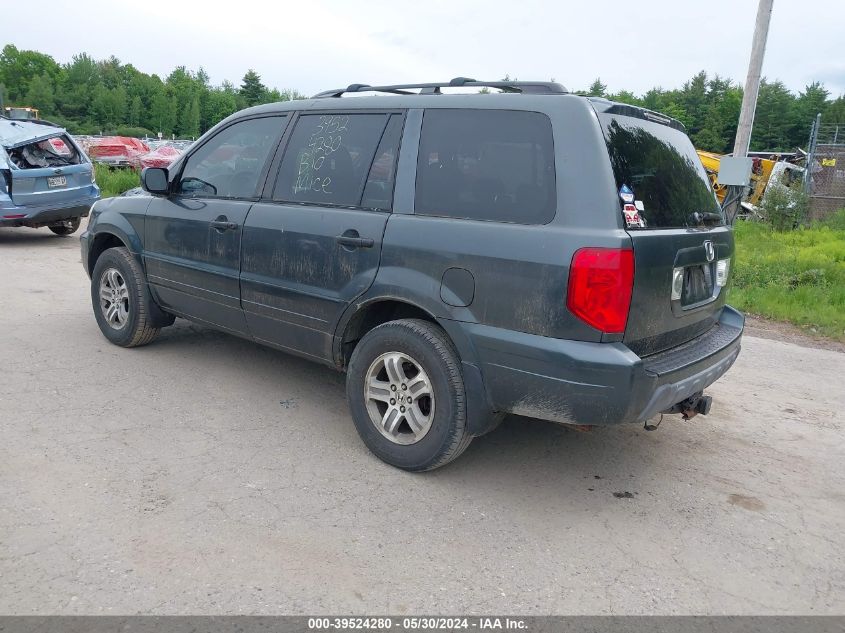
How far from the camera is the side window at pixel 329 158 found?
4074 mm

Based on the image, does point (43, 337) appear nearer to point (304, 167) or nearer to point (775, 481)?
point (304, 167)

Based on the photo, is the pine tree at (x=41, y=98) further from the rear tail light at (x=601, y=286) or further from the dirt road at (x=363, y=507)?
the rear tail light at (x=601, y=286)

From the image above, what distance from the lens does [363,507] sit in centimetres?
344

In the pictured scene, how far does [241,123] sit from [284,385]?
1845mm

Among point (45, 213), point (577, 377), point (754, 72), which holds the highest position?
point (754, 72)

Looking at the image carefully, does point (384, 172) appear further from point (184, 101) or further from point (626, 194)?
point (184, 101)

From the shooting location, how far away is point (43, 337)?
19.4 feet

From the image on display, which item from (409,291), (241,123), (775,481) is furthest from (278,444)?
(775,481)

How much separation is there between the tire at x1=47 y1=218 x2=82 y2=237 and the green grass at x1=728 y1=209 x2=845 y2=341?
10.0 meters

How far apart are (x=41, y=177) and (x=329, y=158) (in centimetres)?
785

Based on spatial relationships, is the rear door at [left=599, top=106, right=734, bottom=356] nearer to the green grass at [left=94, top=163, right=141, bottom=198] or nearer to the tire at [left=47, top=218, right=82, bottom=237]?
the tire at [left=47, top=218, right=82, bottom=237]

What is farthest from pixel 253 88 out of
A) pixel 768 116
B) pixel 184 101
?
pixel 768 116
